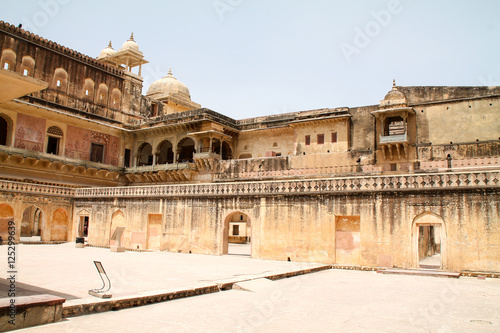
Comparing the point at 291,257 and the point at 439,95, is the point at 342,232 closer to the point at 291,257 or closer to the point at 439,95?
the point at 291,257

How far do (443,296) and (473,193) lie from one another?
5.19m

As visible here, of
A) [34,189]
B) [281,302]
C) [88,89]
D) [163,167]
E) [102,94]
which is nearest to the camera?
[281,302]

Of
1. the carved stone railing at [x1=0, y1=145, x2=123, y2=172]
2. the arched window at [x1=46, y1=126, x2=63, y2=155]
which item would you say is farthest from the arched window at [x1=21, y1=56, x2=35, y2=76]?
the carved stone railing at [x1=0, y1=145, x2=123, y2=172]

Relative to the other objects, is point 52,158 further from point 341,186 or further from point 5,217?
point 341,186

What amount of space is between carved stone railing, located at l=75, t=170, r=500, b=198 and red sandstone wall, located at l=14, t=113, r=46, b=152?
9.09m

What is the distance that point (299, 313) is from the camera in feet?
21.3

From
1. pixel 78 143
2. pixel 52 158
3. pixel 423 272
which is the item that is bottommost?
pixel 423 272

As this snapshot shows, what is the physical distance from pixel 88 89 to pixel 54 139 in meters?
4.74

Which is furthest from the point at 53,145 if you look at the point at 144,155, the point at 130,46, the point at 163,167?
the point at 130,46

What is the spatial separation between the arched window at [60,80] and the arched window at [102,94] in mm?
2685

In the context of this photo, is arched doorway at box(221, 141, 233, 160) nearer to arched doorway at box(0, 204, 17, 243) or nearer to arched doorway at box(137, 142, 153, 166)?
arched doorway at box(137, 142, 153, 166)

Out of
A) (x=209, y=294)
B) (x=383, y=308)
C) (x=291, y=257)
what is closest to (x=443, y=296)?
(x=383, y=308)

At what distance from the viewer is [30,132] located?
982 inches

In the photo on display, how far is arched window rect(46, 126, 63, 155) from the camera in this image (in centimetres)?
2616
